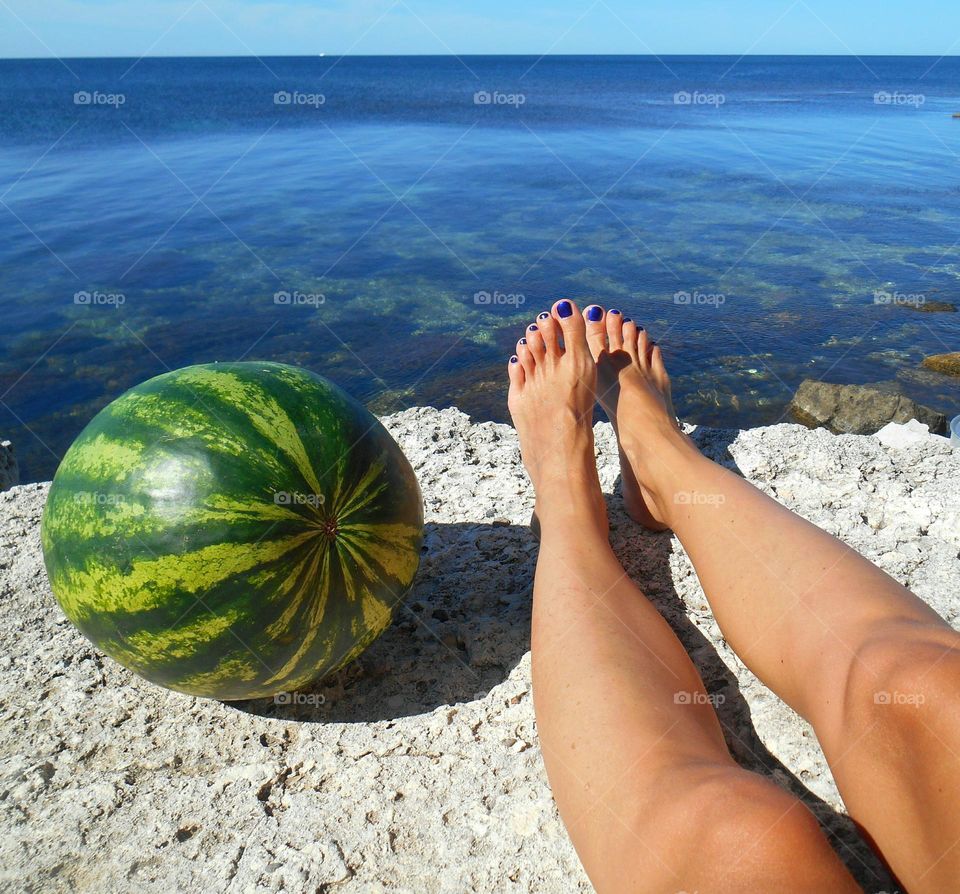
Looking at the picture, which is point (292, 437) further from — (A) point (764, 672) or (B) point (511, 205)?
(B) point (511, 205)

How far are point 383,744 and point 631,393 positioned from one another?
162 centimetres

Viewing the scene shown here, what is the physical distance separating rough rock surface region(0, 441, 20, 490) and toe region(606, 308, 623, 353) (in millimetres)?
3174

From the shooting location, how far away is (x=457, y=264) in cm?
915

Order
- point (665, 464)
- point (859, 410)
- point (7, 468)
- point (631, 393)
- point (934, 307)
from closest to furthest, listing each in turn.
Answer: point (665, 464)
point (631, 393)
point (7, 468)
point (859, 410)
point (934, 307)

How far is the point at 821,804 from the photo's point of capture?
72.2 inches

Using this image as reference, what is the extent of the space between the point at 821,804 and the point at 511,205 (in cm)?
1064

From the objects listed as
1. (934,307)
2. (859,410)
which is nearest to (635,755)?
(859,410)

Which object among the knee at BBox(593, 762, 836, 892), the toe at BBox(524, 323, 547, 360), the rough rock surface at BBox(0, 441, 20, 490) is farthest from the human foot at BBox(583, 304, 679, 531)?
the rough rock surface at BBox(0, 441, 20, 490)

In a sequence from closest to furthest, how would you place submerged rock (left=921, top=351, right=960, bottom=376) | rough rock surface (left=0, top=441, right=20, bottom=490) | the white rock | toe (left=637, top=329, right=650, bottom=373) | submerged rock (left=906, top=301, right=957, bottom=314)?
toe (left=637, top=329, right=650, bottom=373) < the white rock < rough rock surface (left=0, top=441, right=20, bottom=490) < submerged rock (left=921, top=351, right=960, bottom=376) < submerged rock (left=906, top=301, right=957, bottom=314)

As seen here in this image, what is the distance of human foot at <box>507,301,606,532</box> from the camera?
8.13 ft

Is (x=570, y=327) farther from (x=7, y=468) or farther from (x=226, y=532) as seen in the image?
(x=7, y=468)

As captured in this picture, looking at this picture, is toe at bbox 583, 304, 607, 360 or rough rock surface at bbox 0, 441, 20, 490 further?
rough rock surface at bbox 0, 441, 20, 490

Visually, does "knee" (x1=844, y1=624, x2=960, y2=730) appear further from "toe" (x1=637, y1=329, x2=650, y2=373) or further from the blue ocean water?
the blue ocean water

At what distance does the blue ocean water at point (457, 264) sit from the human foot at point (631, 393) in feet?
8.30
